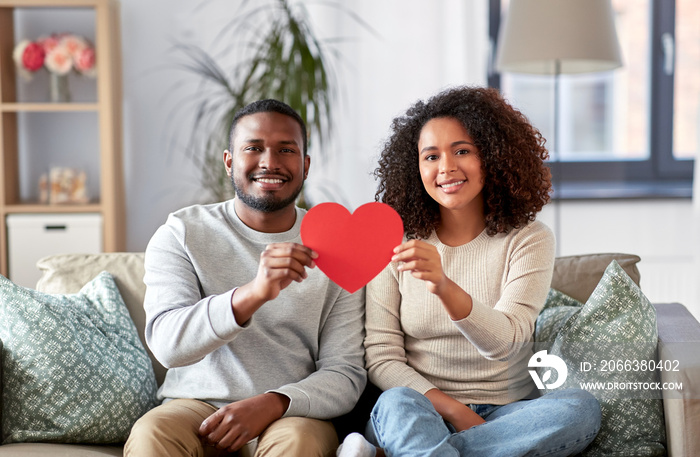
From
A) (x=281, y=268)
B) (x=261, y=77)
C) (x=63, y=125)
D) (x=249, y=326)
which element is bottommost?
(x=249, y=326)

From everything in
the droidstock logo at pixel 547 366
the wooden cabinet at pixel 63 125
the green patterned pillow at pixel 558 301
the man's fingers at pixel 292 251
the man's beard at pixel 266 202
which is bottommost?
the droidstock logo at pixel 547 366

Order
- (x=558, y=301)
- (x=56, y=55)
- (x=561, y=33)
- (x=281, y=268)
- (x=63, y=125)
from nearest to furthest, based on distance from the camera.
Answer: (x=281, y=268), (x=558, y=301), (x=561, y=33), (x=56, y=55), (x=63, y=125)

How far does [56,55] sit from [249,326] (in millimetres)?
2312

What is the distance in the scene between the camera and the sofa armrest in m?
1.40

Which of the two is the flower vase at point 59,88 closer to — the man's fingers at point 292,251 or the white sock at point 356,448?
the man's fingers at point 292,251

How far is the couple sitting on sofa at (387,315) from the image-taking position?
137 cm

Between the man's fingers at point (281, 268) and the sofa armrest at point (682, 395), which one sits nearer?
the man's fingers at point (281, 268)

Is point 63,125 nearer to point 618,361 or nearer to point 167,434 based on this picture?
point 167,434

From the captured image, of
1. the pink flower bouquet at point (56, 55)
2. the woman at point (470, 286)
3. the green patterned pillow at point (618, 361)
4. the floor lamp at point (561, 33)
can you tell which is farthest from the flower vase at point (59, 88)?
the green patterned pillow at point (618, 361)

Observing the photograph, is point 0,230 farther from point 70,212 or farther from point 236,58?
point 236,58

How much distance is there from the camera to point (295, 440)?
132cm

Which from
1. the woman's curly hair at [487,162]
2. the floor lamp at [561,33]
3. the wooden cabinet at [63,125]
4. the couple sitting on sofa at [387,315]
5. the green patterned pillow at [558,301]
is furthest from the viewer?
the wooden cabinet at [63,125]

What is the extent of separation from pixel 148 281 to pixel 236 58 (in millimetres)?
2184

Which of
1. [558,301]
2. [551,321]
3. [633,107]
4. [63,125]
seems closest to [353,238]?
[551,321]
